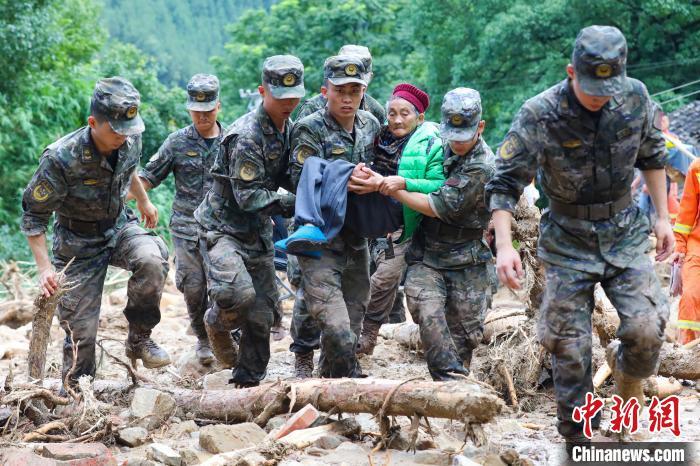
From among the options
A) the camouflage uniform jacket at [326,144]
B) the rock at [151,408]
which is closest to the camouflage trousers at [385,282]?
the camouflage uniform jacket at [326,144]

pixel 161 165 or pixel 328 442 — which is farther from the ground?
pixel 161 165

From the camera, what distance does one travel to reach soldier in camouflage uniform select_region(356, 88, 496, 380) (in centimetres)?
673

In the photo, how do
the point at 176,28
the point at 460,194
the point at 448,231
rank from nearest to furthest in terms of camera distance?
the point at 460,194 < the point at 448,231 < the point at 176,28

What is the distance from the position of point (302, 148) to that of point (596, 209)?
2153 millimetres

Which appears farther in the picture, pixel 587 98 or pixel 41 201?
pixel 41 201

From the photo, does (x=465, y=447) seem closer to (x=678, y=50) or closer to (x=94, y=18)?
(x=678, y=50)

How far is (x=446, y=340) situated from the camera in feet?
22.2

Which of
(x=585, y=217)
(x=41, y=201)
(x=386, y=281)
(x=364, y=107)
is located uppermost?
(x=364, y=107)

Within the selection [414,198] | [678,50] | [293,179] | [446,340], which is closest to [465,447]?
[446,340]

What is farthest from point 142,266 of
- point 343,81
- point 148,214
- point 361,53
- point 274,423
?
point 361,53

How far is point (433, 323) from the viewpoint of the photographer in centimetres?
673

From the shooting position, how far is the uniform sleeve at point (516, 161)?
18.3ft

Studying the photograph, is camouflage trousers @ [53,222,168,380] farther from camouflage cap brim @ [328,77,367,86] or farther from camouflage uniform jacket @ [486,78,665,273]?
camouflage uniform jacket @ [486,78,665,273]

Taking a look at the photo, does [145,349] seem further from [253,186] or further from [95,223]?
[253,186]
